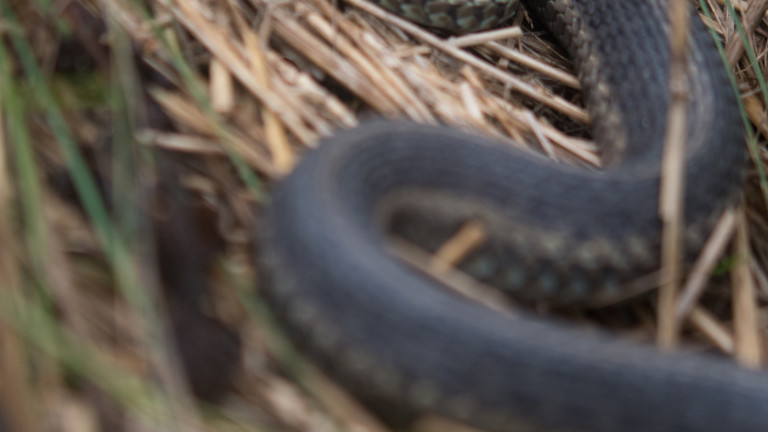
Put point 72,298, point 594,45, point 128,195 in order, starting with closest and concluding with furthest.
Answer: point 72,298 < point 128,195 < point 594,45

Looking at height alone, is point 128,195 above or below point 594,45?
above

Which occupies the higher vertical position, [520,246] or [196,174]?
[196,174]

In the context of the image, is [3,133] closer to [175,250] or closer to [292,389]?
[175,250]

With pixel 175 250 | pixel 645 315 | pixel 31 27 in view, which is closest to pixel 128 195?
pixel 175 250
